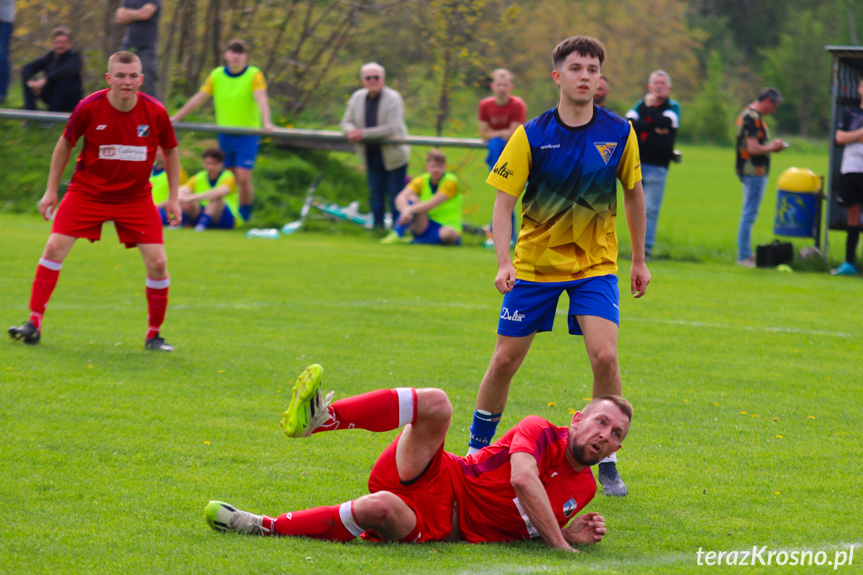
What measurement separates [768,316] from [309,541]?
6.69 metres

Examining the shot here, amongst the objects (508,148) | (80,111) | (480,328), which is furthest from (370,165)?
(508,148)

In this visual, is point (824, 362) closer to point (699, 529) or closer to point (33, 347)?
point (699, 529)

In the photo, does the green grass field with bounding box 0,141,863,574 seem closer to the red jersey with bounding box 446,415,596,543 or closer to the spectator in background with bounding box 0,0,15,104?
the red jersey with bounding box 446,415,596,543

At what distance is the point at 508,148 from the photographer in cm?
472

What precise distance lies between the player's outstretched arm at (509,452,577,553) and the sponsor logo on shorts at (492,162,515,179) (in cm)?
148

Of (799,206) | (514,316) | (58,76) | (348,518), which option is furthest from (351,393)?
(58,76)

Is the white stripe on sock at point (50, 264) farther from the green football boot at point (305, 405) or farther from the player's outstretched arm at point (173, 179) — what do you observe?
the green football boot at point (305, 405)

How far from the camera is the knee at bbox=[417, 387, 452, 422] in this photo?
3818 millimetres

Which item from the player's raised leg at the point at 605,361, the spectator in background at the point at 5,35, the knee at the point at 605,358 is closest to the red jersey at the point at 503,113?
the spectator in background at the point at 5,35

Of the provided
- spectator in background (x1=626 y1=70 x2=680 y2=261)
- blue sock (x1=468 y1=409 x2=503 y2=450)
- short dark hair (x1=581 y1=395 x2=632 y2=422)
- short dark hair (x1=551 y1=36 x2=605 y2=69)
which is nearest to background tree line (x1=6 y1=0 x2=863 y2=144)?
spectator in background (x1=626 y1=70 x2=680 y2=261)

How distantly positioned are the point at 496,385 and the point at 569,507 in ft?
3.14

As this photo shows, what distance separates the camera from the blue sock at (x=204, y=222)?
14.3 m

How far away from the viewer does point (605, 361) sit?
450 cm

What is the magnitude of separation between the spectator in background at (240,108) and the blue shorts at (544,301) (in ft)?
32.3
